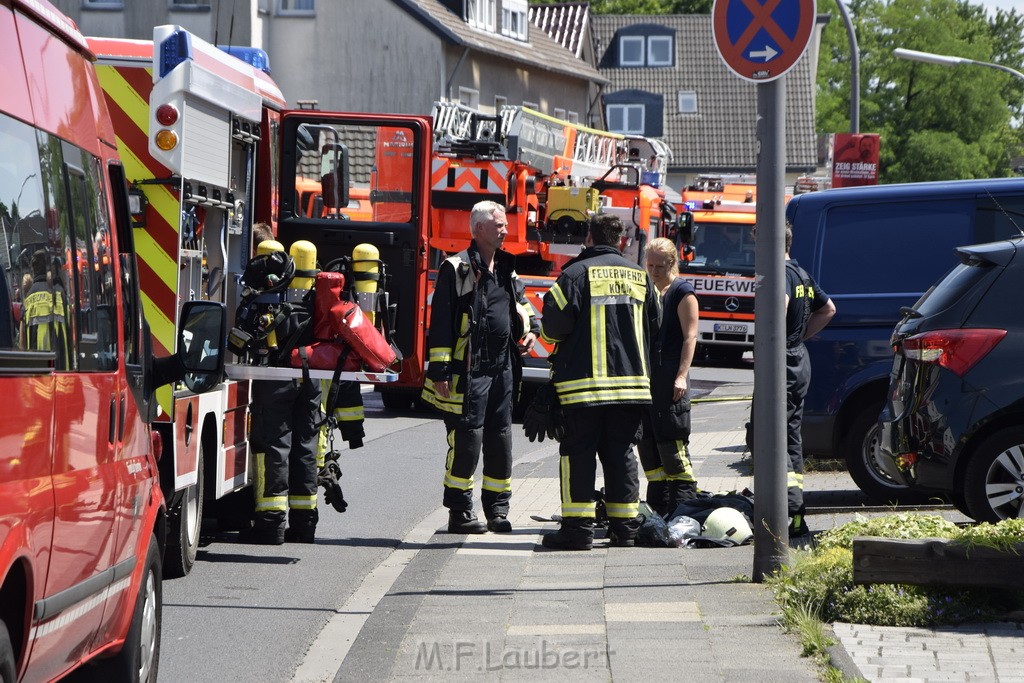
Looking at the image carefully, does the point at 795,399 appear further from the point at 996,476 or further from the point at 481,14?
the point at 481,14

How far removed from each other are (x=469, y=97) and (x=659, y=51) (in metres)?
27.3

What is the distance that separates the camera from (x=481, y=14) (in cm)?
4028

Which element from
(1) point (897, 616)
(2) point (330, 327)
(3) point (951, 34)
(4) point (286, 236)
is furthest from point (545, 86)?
(1) point (897, 616)

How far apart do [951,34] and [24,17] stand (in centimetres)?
5388

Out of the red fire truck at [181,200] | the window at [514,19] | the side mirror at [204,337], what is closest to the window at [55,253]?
the side mirror at [204,337]

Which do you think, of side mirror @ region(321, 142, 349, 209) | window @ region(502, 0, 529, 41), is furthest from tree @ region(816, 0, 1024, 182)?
side mirror @ region(321, 142, 349, 209)

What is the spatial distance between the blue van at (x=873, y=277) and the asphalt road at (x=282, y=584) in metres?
2.89

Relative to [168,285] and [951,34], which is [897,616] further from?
[951,34]

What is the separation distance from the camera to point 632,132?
207 ft

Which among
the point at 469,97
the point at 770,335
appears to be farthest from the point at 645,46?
the point at 770,335

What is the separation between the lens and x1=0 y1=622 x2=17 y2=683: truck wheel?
3.53 metres

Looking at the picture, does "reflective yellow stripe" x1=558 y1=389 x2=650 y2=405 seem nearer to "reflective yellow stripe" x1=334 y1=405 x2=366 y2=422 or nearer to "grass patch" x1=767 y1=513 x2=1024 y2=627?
"reflective yellow stripe" x1=334 y1=405 x2=366 y2=422

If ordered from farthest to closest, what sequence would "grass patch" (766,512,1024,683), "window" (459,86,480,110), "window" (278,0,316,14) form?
1. "window" (459,86,480,110)
2. "window" (278,0,316,14)
3. "grass patch" (766,512,1024,683)

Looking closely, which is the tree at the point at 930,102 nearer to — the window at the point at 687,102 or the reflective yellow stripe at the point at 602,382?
the window at the point at 687,102
